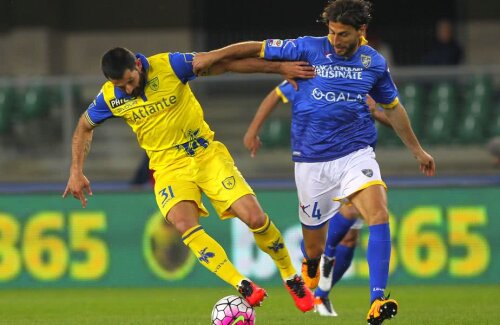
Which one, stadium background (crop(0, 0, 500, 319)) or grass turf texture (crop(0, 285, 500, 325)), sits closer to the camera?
grass turf texture (crop(0, 285, 500, 325))

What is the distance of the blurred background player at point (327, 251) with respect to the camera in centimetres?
968

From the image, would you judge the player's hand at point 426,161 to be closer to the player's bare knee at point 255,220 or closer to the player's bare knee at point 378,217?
the player's bare knee at point 378,217

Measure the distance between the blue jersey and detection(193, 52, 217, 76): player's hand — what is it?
36 centimetres

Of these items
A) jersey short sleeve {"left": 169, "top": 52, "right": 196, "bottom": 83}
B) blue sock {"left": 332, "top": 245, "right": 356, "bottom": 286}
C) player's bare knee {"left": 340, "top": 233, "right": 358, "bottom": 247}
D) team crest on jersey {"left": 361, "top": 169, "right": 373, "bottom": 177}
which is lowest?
blue sock {"left": 332, "top": 245, "right": 356, "bottom": 286}

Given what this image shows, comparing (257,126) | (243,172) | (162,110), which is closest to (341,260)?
(257,126)

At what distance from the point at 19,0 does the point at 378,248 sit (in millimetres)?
14130

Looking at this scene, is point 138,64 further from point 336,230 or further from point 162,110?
point 336,230

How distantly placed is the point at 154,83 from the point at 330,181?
1551mm

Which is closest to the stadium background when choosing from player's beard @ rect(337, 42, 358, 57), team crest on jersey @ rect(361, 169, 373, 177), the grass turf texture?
the grass turf texture

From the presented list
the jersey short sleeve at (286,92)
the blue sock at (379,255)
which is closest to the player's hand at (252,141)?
the jersey short sleeve at (286,92)

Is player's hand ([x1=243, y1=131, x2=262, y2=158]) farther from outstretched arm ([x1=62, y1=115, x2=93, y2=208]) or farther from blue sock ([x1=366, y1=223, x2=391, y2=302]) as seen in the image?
blue sock ([x1=366, y1=223, x2=391, y2=302])

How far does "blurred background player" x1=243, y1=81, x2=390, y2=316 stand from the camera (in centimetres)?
968

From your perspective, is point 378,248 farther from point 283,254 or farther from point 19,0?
point 19,0

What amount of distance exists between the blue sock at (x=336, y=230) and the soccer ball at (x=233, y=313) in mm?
1718
